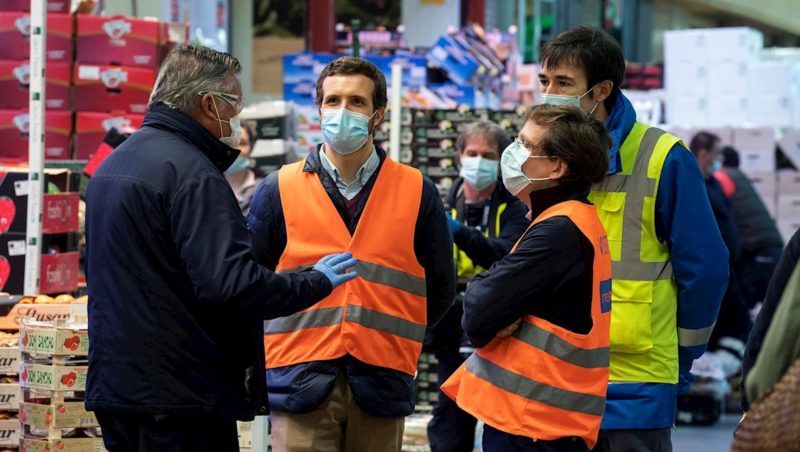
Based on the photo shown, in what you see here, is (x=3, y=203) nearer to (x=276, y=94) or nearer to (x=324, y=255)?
(x=324, y=255)

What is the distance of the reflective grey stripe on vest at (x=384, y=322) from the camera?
414 centimetres

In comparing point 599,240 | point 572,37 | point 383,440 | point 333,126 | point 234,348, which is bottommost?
point 383,440

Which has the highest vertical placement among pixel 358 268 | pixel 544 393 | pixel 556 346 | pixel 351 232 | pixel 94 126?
pixel 94 126

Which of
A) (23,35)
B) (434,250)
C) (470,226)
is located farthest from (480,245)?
(23,35)

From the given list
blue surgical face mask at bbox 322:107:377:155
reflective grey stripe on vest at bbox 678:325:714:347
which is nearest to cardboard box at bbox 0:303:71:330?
blue surgical face mask at bbox 322:107:377:155

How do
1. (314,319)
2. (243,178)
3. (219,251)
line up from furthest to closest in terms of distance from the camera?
(243,178)
(314,319)
(219,251)

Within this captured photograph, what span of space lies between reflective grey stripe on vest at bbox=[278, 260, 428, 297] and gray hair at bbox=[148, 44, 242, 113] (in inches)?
28.9

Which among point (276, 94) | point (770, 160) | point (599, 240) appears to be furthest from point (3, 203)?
point (276, 94)

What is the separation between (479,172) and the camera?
6.12m

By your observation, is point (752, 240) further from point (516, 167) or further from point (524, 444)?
point (524, 444)

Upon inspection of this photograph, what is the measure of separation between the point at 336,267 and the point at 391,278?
0.50 metres

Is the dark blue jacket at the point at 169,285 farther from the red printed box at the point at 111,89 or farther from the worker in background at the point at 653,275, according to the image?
the red printed box at the point at 111,89

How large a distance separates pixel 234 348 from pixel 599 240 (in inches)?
40.1

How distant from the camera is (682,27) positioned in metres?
28.6
